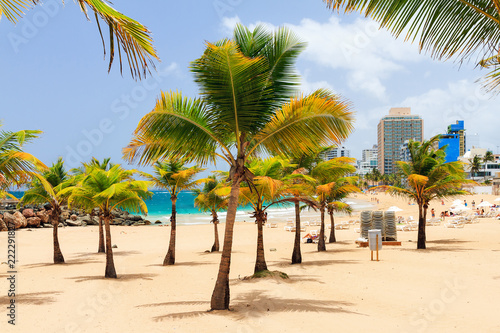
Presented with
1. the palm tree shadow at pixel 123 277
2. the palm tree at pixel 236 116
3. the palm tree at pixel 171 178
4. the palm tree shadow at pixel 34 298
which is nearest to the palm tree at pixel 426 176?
the palm tree at pixel 171 178

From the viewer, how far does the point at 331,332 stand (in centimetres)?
602

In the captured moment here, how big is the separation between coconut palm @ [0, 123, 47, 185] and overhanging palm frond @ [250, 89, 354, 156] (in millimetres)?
5275

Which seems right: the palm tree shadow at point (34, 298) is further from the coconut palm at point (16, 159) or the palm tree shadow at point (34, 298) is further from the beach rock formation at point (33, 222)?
the beach rock formation at point (33, 222)

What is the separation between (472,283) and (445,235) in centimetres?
1507

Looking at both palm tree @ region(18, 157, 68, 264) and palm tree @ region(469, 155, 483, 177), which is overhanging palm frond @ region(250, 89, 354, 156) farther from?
palm tree @ region(469, 155, 483, 177)

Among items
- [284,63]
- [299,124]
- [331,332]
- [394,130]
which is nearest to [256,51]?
[284,63]

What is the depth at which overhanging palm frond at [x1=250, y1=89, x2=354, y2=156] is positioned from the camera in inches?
275

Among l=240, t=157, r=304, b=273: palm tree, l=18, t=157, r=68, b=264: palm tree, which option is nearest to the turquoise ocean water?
l=240, t=157, r=304, b=273: palm tree

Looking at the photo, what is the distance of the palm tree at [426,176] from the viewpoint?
1754 centimetres

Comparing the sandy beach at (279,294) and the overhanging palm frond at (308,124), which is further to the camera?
the overhanging palm frond at (308,124)

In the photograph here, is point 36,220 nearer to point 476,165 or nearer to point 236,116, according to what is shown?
point 236,116

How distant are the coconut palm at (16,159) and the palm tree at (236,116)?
2.33 m

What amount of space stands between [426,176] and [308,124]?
13.5 m

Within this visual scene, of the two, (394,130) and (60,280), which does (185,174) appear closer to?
(60,280)
